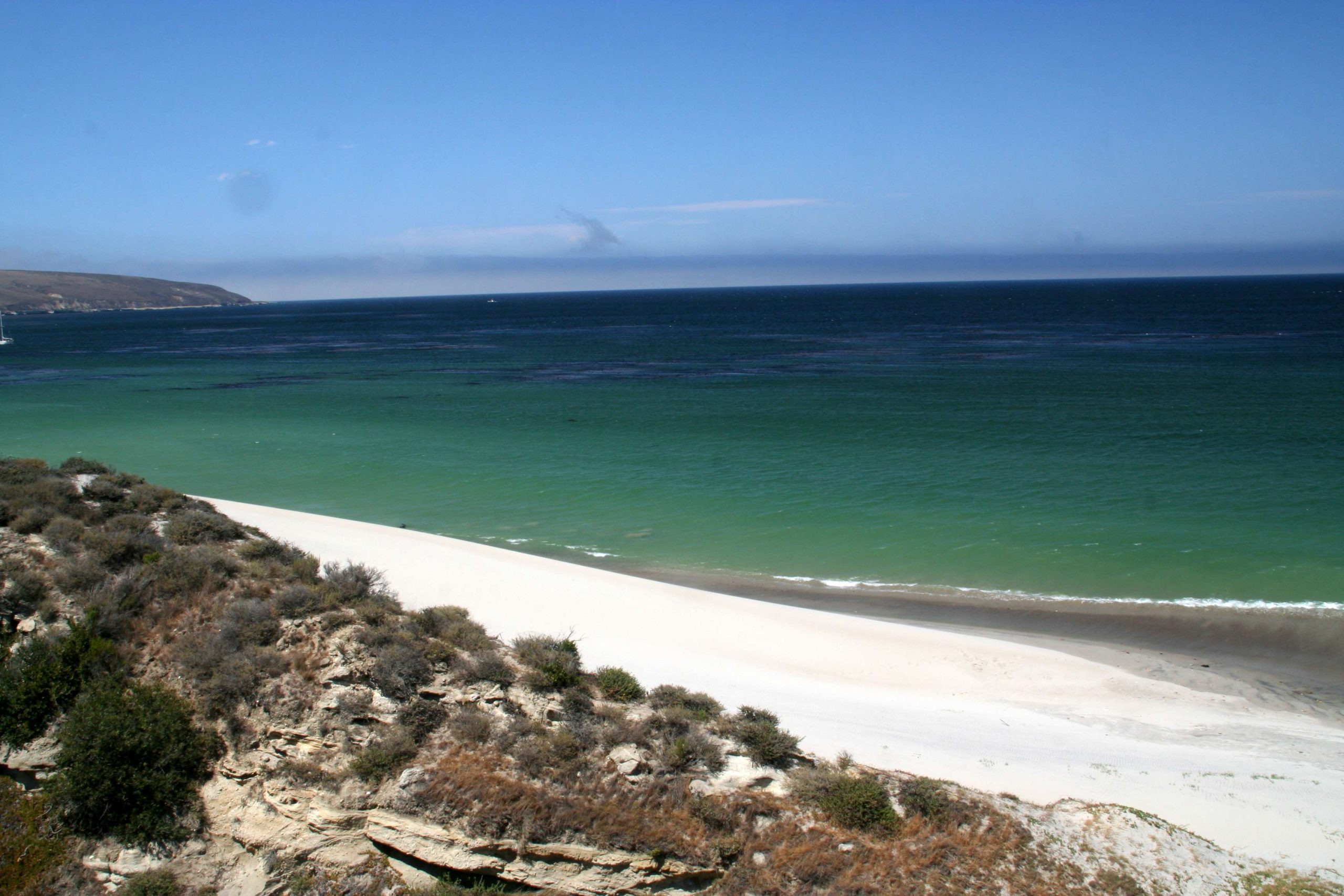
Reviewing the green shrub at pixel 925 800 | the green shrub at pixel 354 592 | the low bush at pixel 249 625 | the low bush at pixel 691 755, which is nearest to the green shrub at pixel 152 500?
the green shrub at pixel 354 592

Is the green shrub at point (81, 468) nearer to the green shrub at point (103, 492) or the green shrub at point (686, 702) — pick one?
the green shrub at point (103, 492)

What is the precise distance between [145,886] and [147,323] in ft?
590

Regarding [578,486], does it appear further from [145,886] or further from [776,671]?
[145,886]

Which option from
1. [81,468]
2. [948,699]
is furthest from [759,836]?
[81,468]

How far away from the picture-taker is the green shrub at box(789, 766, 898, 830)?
8336 millimetres

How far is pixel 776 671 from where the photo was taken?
14.3 metres

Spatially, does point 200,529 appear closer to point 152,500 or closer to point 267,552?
point 267,552

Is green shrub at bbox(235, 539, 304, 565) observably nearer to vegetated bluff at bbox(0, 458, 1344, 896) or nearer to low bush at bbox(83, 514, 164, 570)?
low bush at bbox(83, 514, 164, 570)

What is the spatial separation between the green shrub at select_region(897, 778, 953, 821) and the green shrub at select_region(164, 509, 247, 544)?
11.4 meters

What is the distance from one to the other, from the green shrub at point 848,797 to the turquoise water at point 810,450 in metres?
11.1

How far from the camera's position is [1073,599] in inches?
723

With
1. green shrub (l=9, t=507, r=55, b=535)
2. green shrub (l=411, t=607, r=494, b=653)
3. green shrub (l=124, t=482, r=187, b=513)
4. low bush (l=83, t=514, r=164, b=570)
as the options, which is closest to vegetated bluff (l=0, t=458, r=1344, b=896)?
green shrub (l=411, t=607, r=494, b=653)

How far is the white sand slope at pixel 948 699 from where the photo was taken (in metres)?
10.2

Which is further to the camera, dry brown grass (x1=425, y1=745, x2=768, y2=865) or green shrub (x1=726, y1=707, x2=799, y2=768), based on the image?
green shrub (x1=726, y1=707, x2=799, y2=768)
